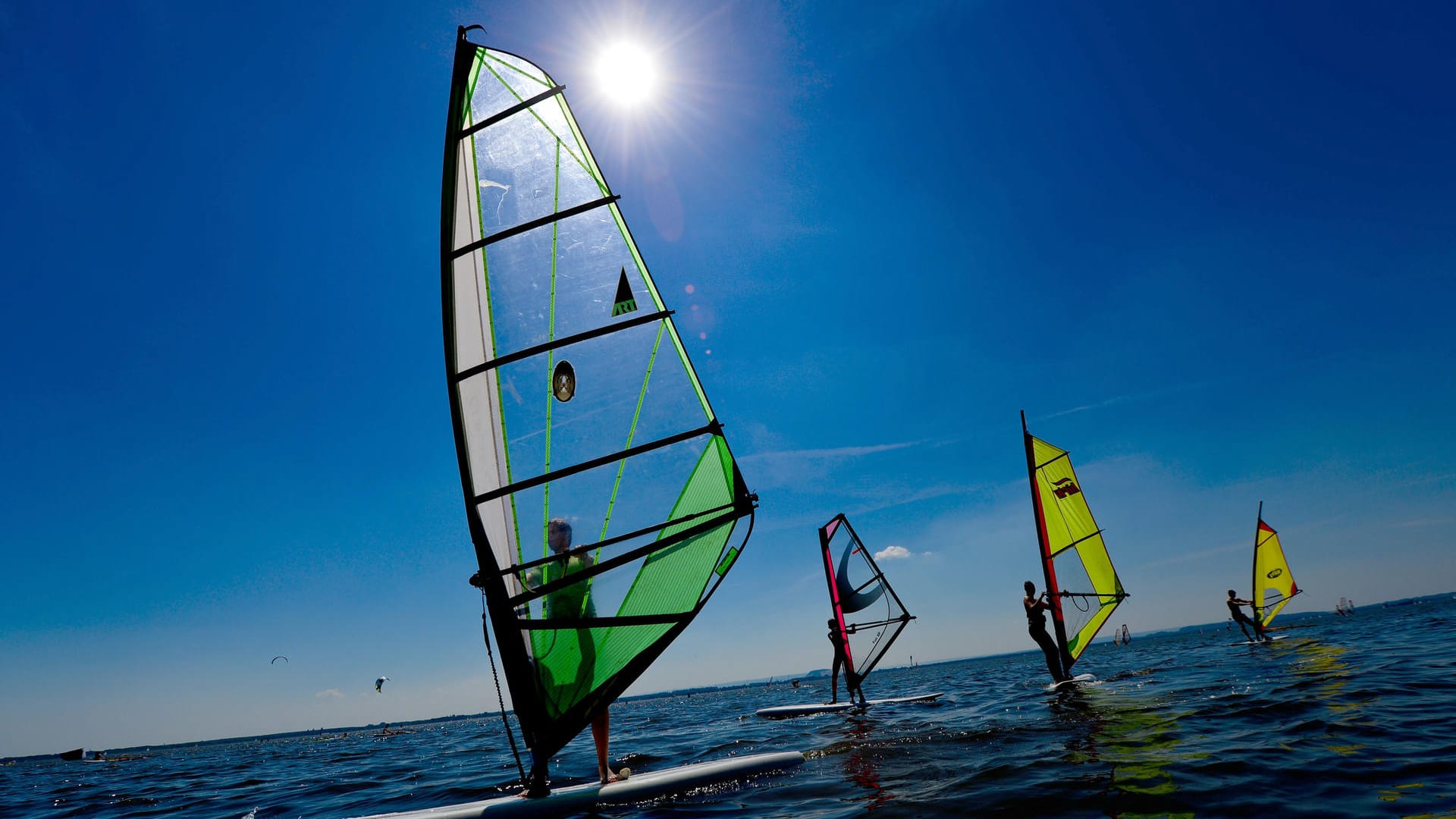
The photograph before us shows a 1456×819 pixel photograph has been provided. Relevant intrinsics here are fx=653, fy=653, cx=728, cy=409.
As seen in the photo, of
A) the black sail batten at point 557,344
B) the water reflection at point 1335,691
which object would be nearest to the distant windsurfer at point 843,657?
the water reflection at point 1335,691

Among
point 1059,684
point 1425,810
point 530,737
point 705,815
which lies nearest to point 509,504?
point 530,737

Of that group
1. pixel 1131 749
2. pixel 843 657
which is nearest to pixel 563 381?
pixel 1131 749

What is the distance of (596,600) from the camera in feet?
17.8

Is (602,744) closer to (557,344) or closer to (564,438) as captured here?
(564,438)

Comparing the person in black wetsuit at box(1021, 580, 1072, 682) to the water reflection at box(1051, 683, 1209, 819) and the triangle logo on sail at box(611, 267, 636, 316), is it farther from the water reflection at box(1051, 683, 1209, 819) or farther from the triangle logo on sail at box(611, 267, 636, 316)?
the triangle logo on sail at box(611, 267, 636, 316)

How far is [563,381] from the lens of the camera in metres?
5.63

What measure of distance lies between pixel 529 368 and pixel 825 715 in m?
13.0

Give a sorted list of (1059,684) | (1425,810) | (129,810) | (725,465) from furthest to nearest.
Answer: (1059,684), (129,810), (725,465), (1425,810)

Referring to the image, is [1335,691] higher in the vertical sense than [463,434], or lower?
lower

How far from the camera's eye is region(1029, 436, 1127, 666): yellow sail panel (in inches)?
572

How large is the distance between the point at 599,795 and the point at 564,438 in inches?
125

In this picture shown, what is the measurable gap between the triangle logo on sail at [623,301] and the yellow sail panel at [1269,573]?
33926 millimetres

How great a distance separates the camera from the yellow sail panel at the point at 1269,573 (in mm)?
28969

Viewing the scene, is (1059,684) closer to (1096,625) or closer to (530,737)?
(1096,625)
